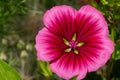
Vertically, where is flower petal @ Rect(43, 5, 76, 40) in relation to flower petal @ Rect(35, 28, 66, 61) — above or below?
above

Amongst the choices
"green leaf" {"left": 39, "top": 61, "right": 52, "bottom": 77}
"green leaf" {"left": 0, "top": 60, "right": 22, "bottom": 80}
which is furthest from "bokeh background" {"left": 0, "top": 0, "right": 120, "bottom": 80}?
"green leaf" {"left": 0, "top": 60, "right": 22, "bottom": 80}

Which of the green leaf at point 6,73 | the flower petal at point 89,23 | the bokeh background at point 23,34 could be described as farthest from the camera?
the bokeh background at point 23,34

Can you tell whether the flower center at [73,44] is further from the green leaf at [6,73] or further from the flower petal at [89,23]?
the green leaf at [6,73]

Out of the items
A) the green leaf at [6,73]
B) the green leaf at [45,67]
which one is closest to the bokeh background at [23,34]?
the green leaf at [45,67]

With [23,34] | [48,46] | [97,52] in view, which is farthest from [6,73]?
[23,34]

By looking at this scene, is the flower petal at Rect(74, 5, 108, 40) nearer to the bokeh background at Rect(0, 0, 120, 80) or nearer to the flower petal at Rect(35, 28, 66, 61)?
the flower petal at Rect(35, 28, 66, 61)

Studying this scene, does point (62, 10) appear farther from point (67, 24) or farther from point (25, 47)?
point (25, 47)
